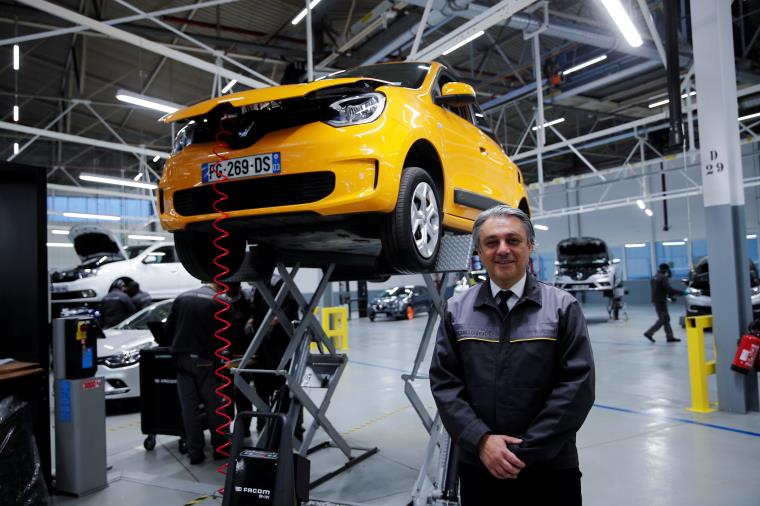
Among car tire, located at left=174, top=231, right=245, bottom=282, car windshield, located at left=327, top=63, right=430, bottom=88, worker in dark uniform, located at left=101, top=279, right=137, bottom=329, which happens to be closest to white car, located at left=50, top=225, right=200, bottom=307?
worker in dark uniform, located at left=101, top=279, right=137, bottom=329

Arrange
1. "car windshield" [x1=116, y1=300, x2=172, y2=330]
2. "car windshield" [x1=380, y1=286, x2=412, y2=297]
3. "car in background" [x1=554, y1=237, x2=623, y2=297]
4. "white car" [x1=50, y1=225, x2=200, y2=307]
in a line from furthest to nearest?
1. "car windshield" [x1=380, y1=286, x2=412, y2=297]
2. "car in background" [x1=554, y1=237, x2=623, y2=297]
3. "white car" [x1=50, y1=225, x2=200, y2=307]
4. "car windshield" [x1=116, y1=300, x2=172, y2=330]

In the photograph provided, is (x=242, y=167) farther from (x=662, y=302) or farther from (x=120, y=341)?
(x=662, y=302)

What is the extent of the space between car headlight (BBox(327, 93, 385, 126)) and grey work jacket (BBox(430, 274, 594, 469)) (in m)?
1.25

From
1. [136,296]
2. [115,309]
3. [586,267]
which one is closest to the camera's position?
[115,309]

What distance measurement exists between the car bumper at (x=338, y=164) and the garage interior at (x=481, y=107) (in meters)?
1.61

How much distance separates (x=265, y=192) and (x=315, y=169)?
0.96ft

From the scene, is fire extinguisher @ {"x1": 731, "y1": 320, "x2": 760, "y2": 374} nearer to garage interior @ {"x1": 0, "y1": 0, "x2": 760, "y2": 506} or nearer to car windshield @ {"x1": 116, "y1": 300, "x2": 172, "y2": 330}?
garage interior @ {"x1": 0, "y1": 0, "x2": 760, "y2": 506}

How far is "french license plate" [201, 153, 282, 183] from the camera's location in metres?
2.69

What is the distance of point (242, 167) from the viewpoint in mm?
2746

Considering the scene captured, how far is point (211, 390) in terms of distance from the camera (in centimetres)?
437

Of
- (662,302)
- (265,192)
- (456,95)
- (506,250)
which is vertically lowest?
(662,302)

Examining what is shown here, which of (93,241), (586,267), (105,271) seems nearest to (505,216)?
(105,271)

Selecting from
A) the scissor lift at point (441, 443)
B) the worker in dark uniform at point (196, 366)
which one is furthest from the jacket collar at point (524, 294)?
the worker in dark uniform at point (196, 366)

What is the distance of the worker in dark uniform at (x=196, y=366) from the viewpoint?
4327mm
